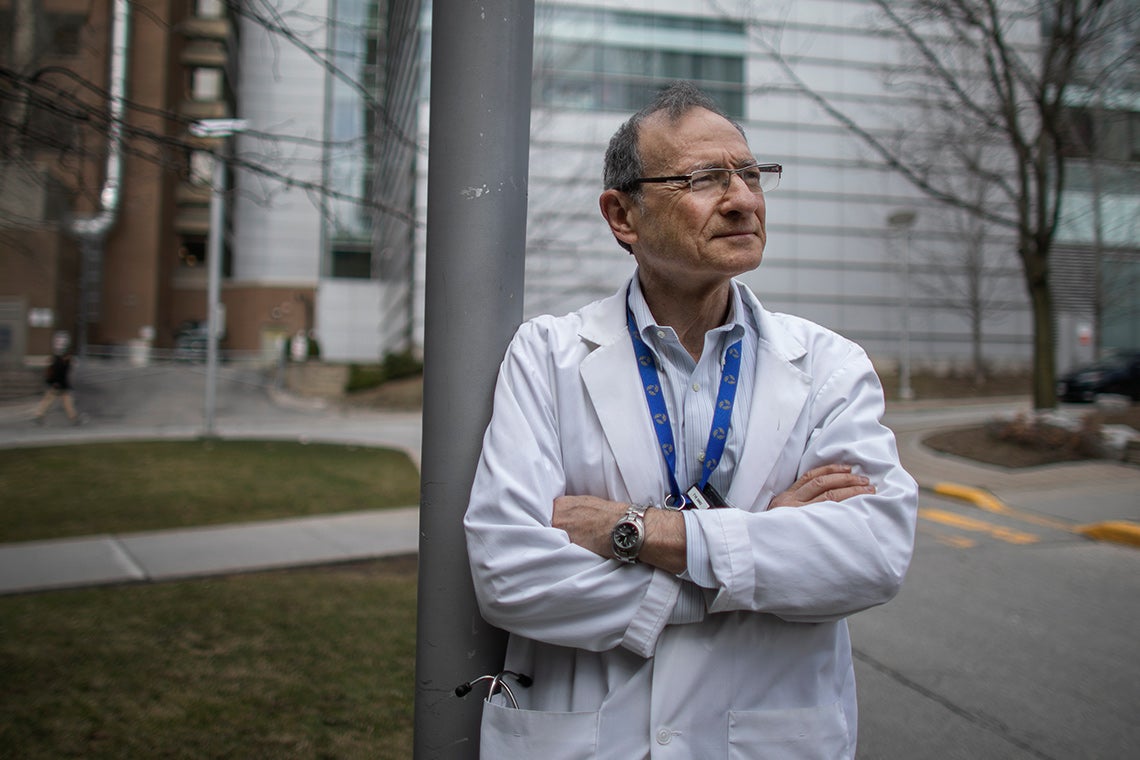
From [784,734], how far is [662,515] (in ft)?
1.71

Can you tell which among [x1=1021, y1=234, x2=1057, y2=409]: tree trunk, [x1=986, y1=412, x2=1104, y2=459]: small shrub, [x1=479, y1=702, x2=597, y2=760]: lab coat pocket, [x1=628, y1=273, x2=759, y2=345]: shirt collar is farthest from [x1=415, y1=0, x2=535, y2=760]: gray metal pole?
[x1=1021, y1=234, x2=1057, y2=409]: tree trunk

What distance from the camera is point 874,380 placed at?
197cm

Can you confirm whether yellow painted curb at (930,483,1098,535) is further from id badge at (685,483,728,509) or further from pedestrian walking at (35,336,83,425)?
pedestrian walking at (35,336,83,425)

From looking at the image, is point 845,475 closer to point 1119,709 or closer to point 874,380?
point 874,380

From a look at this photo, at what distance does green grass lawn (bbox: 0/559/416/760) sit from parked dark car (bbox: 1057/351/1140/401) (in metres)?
24.9

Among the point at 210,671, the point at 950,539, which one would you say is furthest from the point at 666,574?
the point at 950,539

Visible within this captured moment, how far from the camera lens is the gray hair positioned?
1929 millimetres

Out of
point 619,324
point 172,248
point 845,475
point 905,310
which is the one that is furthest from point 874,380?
point 172,248

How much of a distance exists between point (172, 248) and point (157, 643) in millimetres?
49596

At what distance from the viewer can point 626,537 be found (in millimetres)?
1633

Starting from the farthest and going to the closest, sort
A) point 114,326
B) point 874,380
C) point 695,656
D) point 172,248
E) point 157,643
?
point 172,248 → point 114,326 → point 157,643 → point 874,380 → point 695,656

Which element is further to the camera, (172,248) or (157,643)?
(172,248)

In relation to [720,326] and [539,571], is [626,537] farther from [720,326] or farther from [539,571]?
[720,326]

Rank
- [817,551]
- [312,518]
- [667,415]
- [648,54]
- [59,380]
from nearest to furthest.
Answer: [817,551]
[667,415]
[312,518]
[59,380]
[648,54]
